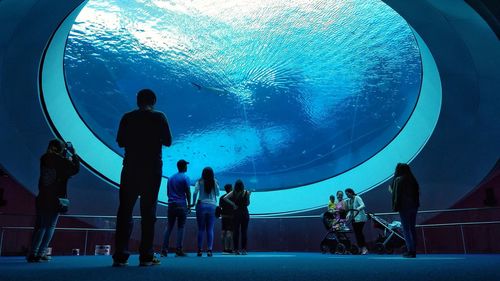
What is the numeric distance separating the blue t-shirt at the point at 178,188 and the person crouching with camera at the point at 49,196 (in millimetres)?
2300

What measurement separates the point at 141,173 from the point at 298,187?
12.0 metres

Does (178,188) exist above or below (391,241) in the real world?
above

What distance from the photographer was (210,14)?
13.0 meters

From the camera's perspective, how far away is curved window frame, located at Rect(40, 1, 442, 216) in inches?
391

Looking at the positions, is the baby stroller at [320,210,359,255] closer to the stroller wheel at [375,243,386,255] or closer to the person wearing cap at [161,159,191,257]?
the stroller wheel at [375,243,386,255]

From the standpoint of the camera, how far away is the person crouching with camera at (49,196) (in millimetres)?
5008

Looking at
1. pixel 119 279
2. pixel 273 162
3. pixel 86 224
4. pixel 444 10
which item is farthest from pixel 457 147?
pixel 86 224

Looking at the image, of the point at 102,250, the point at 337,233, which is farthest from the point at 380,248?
the point at 102,250

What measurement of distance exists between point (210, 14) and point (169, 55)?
2.27 m

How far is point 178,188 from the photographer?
23.6 ft

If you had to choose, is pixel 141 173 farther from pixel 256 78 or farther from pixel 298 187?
pixel 298 187

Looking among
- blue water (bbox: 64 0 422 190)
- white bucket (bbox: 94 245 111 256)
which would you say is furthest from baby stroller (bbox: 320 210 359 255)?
white bucket (bbox: 94 245 111 256)

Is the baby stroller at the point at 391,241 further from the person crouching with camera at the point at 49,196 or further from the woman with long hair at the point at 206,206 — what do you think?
the person crouching with camera at the point at 49,196

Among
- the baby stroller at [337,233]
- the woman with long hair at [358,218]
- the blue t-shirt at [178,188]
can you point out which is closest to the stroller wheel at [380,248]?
the woman with long hair at [358,218]
